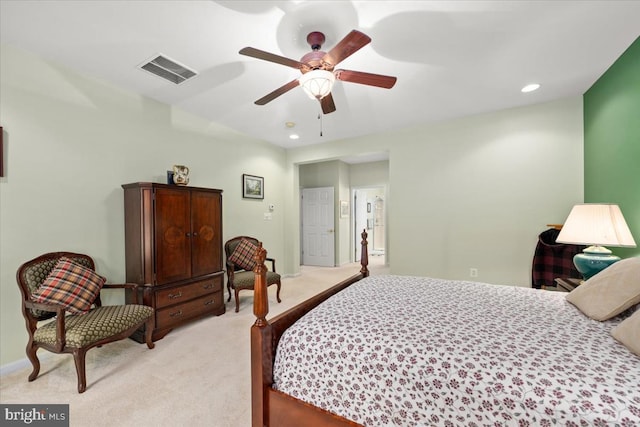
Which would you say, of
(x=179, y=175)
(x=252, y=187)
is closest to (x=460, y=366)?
(x=179, y=175)

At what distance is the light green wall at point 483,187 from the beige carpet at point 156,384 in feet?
9.56

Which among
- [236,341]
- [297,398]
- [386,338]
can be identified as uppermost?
[386,338]

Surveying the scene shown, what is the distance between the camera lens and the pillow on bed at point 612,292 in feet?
4.24

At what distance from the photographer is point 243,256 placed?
3771 millimetres

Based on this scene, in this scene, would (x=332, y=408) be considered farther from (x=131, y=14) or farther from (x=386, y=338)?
(x=131, y=14)

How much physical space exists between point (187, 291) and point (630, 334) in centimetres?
336

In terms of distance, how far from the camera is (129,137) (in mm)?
2855

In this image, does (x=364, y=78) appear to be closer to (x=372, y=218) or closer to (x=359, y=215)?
(x=359, y=215)

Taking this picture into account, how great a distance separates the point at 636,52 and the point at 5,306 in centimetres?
558

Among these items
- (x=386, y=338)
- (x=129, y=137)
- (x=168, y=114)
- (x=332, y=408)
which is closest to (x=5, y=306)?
(x=129, y=137)

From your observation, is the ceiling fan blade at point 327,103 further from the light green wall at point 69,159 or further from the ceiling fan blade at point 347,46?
the light green wall at point 69,159

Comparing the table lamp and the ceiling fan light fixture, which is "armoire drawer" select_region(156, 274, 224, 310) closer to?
the ceiling fan light fixture

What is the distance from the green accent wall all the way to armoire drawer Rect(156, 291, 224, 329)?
421 cm

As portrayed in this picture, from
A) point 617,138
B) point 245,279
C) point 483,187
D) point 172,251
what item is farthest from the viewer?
point 483,187
